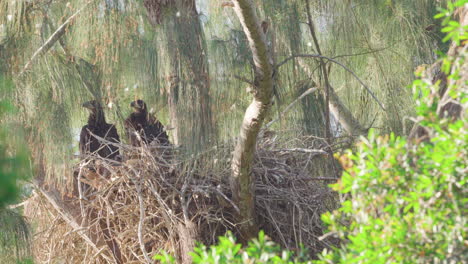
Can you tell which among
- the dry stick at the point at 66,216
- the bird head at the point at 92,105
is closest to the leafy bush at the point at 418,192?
the bird head at the point at 92,105

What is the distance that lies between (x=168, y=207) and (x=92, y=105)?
2.58 ft

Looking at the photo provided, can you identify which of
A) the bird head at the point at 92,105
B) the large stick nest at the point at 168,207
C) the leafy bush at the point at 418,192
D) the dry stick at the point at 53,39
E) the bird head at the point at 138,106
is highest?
the dry stick at the point at 53,39

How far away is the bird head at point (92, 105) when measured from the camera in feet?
13.5

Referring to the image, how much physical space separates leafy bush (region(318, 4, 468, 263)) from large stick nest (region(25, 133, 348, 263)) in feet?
6.65

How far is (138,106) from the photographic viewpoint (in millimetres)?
4914

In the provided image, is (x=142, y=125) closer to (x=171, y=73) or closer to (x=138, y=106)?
(x=138, y=106)

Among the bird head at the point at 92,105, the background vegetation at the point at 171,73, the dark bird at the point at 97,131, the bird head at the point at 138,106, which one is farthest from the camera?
the bird head at the point at 138,106

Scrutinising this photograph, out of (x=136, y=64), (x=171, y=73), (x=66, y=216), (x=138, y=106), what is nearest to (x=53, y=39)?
(x=136, y=64)

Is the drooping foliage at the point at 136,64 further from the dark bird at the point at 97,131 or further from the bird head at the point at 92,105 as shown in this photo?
the dark bird at the point at 97,131

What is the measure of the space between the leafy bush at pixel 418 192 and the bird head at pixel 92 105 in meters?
2.34

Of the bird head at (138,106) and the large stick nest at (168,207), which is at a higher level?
the bird head at (138,106)

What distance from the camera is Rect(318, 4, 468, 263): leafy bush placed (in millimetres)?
1975

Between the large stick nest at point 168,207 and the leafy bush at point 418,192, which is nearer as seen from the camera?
the leafy bush at point 418,192

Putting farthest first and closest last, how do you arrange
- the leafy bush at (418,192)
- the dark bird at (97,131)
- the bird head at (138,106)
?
1. the bird head at (138,106)
2. the dark bird at (97,131)
3. the leafy bush at (418,192)
